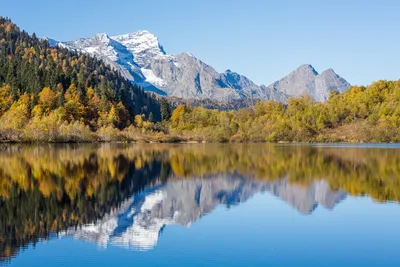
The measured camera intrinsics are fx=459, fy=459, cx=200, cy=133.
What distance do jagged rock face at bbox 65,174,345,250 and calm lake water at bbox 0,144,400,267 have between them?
3.1 inches

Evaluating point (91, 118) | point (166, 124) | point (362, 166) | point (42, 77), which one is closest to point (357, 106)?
point (166, 124)

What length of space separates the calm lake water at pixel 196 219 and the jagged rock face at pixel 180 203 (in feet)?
0.26

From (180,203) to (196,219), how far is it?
585 centimetres

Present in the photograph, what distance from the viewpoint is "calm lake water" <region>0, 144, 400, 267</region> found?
19109mm

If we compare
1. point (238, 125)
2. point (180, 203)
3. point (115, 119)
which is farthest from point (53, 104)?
point (180, 203)

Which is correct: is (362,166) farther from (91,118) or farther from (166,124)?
(166,124)

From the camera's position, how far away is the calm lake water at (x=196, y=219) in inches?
752

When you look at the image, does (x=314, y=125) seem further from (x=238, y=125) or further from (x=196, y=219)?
(x=196, y=219)

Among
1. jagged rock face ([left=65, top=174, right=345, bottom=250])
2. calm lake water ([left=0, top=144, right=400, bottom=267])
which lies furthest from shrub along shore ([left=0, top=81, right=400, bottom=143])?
jagged rock face ([left=65, top=174, right=345, bottom=250])

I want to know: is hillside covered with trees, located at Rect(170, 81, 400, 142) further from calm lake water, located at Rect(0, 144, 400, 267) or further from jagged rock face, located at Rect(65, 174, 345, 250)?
jagged rock face, located at Rect(65, 174, 345, 250)

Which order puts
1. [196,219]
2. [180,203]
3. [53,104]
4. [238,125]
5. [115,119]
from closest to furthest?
1. [196,219]
2. [180,203]
3. [53,104]
4. [115,119]
5. [238,125]

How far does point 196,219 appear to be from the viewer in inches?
1055

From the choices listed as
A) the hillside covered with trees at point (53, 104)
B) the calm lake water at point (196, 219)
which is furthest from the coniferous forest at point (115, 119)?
the calm lake water at point (196, 219)

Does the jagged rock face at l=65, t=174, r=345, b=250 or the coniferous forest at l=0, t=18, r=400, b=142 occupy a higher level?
the coniferous forest at l=0, t=18, r=400, b=142
